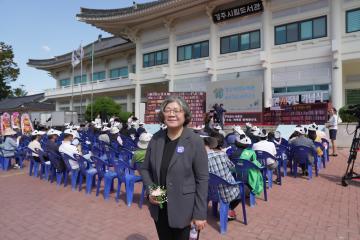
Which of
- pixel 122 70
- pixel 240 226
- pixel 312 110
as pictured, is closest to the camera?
pixel 240 226

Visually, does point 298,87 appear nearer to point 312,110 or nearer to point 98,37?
point 312,110

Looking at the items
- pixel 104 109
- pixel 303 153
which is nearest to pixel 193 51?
pixel 104 109

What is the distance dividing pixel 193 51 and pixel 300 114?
34.1 ft

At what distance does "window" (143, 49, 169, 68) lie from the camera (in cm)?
2406

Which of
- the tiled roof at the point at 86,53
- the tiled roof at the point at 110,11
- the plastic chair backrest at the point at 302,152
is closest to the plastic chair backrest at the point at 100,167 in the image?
the plastic chair backrest at the point at 302,152

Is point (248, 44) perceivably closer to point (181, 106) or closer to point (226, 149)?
point (226, 149)

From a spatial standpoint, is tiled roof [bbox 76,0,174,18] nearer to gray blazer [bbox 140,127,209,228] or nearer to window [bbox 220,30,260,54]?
window [bbox 220,30,260,54]

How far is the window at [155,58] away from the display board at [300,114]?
36.3 ft

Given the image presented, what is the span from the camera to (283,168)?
7.67m

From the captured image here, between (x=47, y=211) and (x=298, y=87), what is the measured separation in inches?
626

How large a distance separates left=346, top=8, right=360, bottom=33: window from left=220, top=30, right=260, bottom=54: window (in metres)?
4.93

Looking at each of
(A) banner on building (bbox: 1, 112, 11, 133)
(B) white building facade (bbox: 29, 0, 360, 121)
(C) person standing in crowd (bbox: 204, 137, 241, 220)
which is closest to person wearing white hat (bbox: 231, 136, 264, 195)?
(C) person standing in crowd (bbox: 204, 137, 241, 220)

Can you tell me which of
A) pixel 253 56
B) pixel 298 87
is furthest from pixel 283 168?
pixel 253 56

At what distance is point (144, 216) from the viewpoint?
4.75 m
